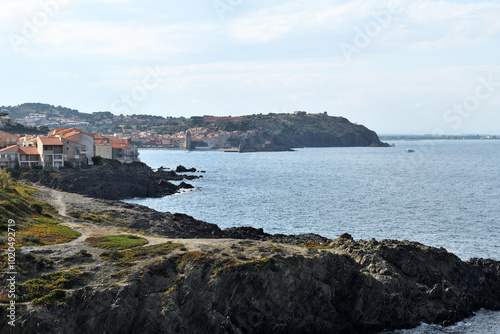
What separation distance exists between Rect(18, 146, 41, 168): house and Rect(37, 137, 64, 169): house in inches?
34.9

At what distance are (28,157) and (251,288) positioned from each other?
2652 inches

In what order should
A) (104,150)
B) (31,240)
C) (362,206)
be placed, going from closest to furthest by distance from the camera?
(31,240) → (362,206) → (104,150)

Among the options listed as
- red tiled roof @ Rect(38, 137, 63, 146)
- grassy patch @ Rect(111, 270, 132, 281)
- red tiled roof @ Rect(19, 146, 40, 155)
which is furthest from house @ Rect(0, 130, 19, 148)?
grassy patch @ Rect(111, 270, 132, 281)

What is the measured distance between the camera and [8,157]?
267 ft

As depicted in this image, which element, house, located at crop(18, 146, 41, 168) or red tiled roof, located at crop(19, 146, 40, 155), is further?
red tiled roof, located at crop(19, 146, 40, 155)

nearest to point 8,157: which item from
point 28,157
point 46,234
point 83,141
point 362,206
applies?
point 28,157

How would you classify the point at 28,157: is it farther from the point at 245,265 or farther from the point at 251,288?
the point at 251,288

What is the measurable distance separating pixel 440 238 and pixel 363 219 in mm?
13042

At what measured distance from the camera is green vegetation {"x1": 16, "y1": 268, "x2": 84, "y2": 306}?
24734mm

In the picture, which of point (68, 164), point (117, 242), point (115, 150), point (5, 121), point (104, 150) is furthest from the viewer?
point (5, 121)

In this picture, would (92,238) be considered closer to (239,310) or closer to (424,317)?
(239,310)

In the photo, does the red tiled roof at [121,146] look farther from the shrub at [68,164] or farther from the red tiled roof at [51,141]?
the red tiled roof at [51,141]

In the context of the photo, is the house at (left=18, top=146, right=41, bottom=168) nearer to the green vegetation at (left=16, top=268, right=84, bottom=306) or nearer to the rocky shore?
the rocky shore

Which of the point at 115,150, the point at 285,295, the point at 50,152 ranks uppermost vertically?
the point at 50,152
